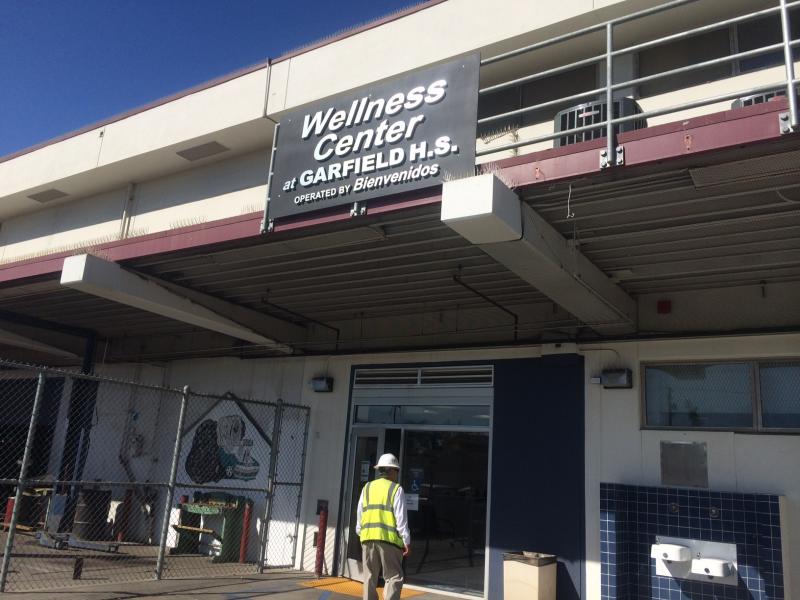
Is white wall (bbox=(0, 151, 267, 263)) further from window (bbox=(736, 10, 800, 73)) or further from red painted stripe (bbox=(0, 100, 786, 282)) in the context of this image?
window (bbox=(736, 10, 800, 73))

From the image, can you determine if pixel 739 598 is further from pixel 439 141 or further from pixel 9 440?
pixel 9 440

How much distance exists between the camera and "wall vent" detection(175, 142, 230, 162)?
13.4 metres

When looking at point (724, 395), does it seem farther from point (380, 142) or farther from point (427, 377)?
point (380, 142)

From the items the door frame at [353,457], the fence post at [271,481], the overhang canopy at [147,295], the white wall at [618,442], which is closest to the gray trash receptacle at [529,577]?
the white wall at [618,442]

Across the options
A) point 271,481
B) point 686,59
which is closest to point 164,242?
point 271,481

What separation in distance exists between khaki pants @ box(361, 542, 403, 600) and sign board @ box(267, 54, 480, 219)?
369 centimetres

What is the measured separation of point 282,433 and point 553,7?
815 cm

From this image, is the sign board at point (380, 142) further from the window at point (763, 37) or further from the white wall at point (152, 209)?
the white wall at point (152, 209)

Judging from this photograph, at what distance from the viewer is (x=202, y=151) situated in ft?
44.7

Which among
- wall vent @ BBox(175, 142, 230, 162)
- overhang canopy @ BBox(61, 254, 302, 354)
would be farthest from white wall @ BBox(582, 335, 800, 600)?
wall vent @ BBox(175, 142, 230, 162)

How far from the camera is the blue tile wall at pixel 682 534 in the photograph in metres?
7.77

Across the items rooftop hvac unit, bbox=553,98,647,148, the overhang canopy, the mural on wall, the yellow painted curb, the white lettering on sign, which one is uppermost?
rooftop hvac unit, bbox=553,98,647,148

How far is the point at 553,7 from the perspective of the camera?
9.97m

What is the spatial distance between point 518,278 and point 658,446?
2.75 meters
